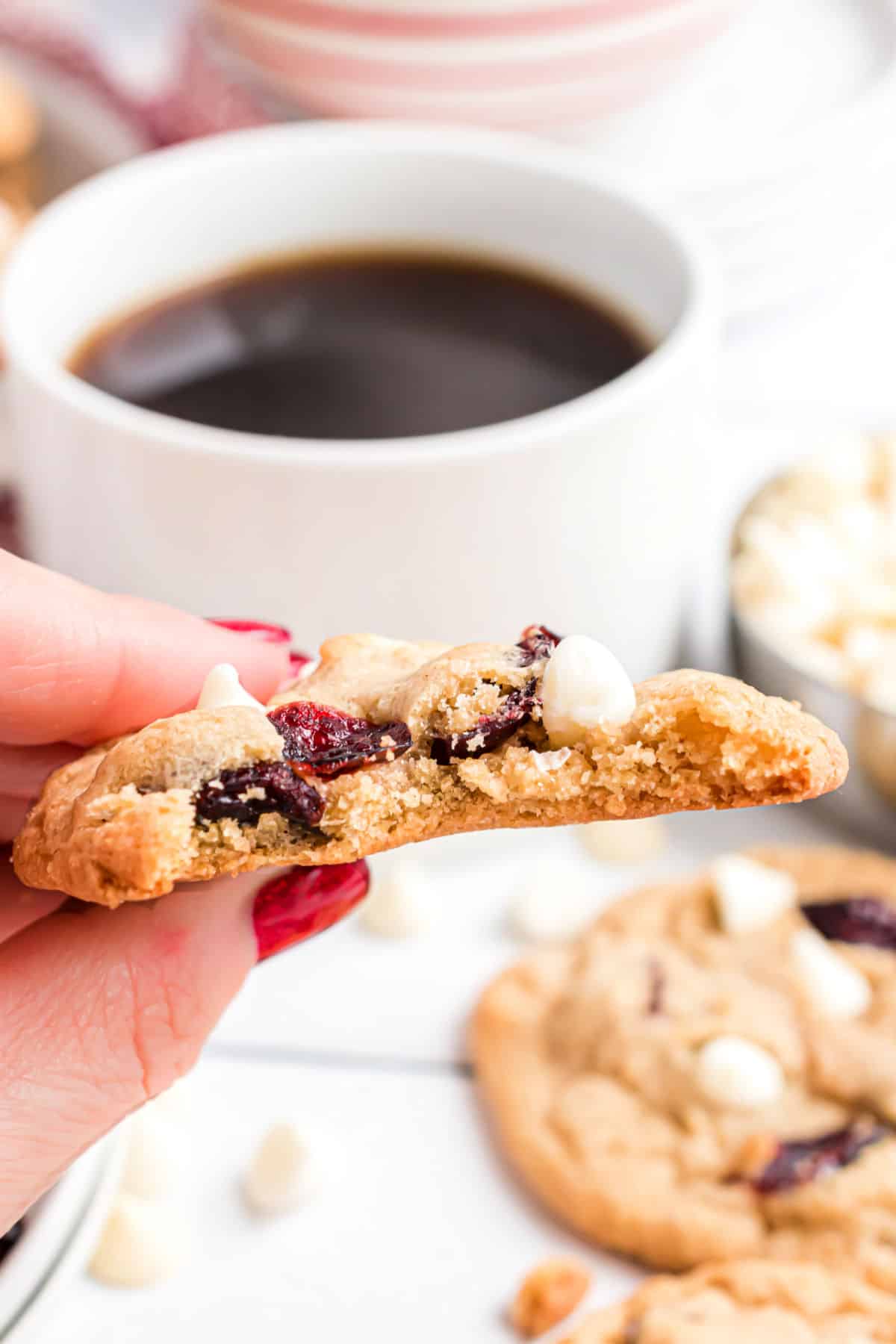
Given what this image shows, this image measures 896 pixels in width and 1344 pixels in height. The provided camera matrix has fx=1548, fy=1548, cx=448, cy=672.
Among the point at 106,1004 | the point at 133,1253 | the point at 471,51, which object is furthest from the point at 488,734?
A: the point at 471,51

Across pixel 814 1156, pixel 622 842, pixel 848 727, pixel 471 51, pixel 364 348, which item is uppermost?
pixel 471 51

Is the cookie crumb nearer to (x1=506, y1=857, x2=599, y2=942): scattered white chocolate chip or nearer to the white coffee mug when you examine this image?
(x1=506, y1=857, x2=599, y2=942): scattered white chocolate chip

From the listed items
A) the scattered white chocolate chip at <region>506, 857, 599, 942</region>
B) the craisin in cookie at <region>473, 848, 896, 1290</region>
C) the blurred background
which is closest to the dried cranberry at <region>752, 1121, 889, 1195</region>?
the craisin in cookie at <region>473, 848, 896, 1290</region>

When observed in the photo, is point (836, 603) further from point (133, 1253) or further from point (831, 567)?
point (133, 1253)

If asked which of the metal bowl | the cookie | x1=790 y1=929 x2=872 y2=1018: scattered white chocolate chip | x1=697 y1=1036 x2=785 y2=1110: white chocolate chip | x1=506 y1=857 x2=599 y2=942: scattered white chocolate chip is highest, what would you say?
the metal bowl

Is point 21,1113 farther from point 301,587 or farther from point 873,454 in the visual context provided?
point 873,454
